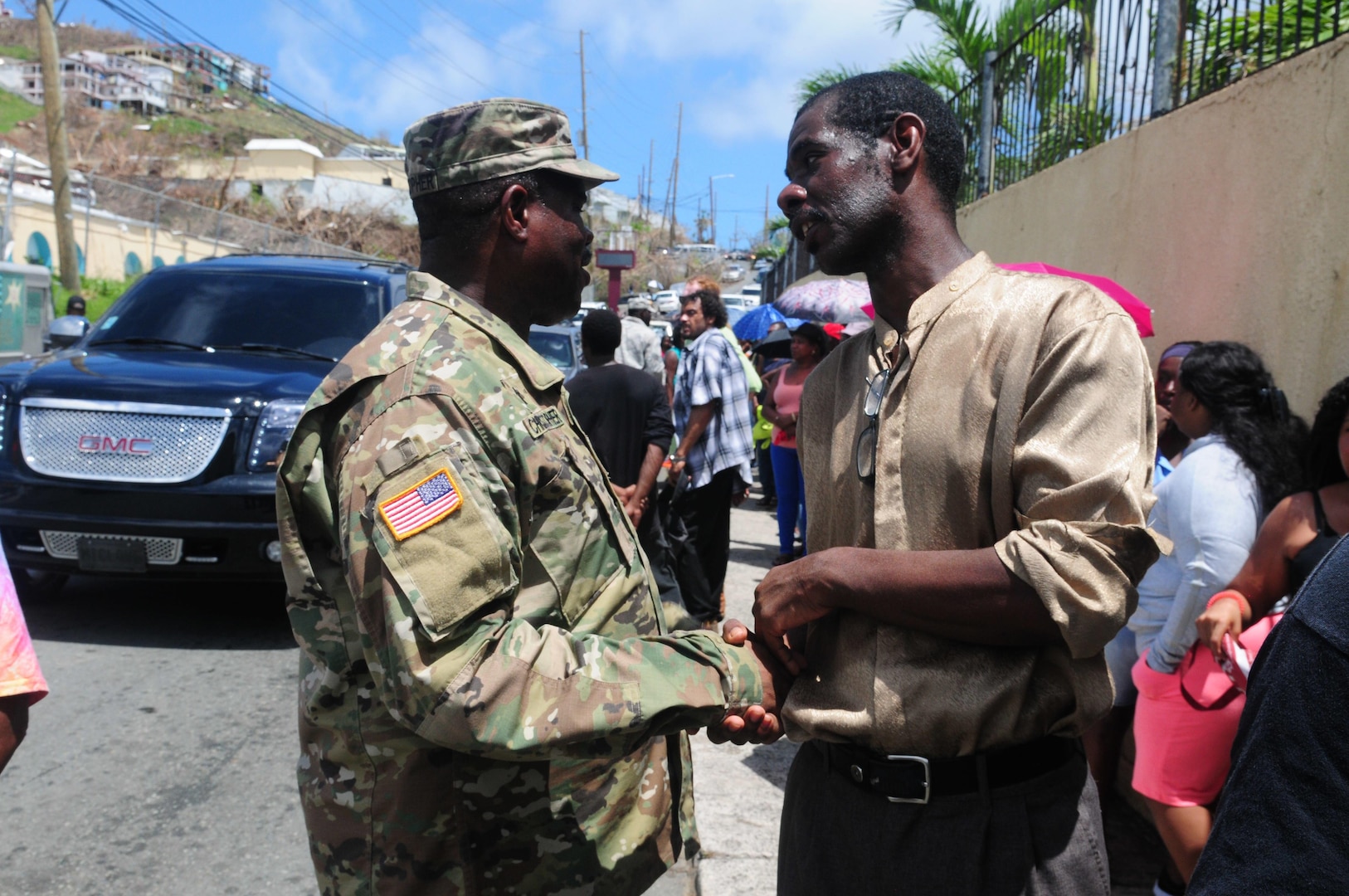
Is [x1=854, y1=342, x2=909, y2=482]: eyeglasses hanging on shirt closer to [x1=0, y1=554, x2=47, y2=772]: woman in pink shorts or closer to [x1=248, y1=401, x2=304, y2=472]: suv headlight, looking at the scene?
[x1=0, y1=554, x2=47, y2=772]: woman in pink shorts

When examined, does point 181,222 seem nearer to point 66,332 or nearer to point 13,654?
point 66,332

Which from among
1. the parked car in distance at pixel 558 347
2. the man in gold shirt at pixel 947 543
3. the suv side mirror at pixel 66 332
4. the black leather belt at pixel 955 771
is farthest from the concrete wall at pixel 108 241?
the black leather belt at pixel 955 771

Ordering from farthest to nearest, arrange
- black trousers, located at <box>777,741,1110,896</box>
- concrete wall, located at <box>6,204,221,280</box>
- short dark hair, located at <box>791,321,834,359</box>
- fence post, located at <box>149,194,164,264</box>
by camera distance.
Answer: fence post, located at <box>149,194,164,264</box> → concrete wall, located at <box>6,204,221,280</box> → short dark hair, located at <box>791,321,834,359</box> → black trousers, located at <box>777,741,1110,896</box>

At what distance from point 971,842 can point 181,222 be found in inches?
1436

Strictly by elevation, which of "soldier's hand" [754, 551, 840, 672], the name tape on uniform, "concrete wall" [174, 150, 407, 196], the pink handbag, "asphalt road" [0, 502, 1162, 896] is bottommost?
"asphalt road" [0, 502, 1162, 896]

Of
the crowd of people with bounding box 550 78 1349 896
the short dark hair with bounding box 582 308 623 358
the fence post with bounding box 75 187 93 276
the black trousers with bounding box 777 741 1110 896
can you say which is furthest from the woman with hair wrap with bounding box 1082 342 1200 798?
the fence post with bounding box 75 187 93 276

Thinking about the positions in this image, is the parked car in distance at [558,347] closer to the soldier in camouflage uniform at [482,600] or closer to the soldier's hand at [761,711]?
the soldier in camouflage uniform at [482,600]

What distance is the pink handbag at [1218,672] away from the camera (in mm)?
2771

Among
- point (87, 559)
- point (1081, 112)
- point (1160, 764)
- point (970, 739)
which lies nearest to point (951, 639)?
point (970, 739)

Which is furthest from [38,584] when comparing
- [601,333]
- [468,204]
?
[468,204]

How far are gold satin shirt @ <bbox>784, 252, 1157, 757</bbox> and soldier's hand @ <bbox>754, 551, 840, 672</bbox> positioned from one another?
0.20 ft

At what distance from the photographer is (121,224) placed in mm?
29984

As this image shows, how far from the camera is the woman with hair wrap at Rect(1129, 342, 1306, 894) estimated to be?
9.71 feet

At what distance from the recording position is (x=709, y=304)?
764cm
